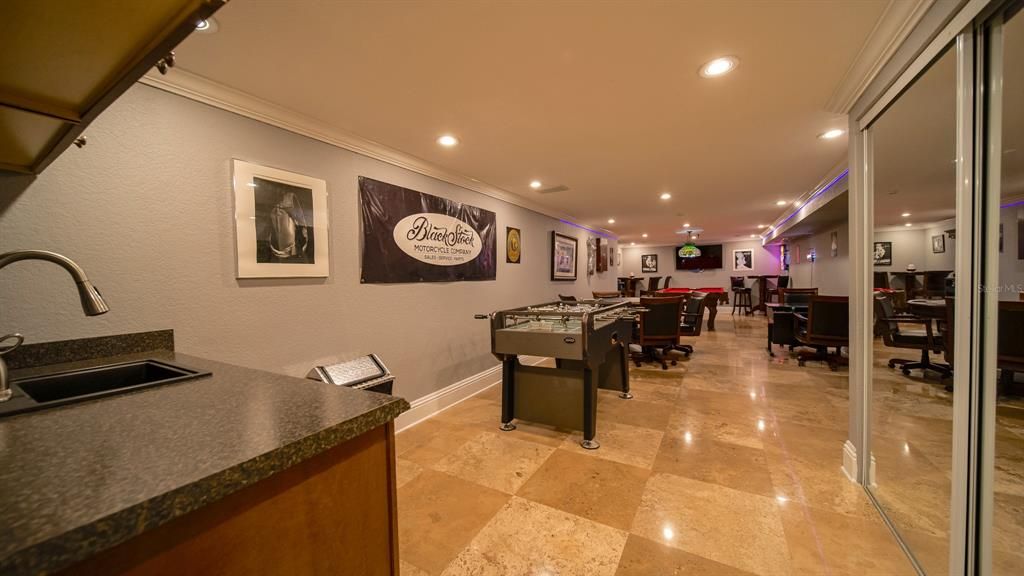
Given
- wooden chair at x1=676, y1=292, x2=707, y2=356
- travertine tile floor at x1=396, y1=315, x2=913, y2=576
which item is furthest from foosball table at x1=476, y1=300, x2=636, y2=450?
wooden chair at x1=676, y1=292, x2=707, y2=356

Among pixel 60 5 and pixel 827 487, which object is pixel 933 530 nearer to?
pixel 827 487

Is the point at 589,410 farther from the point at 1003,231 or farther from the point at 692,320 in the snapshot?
the point at 692,320

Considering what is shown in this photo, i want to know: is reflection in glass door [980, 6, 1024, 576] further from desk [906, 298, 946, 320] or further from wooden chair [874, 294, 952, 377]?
wooden chair [874, 294, 952, 377]

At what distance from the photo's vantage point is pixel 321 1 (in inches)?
55.6

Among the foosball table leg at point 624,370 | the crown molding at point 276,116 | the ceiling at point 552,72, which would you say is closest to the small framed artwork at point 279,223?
the crown molding at point 276,116

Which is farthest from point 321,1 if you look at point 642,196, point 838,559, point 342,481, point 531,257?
point 642,196

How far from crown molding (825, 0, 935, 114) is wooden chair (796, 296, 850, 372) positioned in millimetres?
3039

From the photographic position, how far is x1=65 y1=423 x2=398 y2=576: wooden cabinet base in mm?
539

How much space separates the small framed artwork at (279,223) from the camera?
6.79ft

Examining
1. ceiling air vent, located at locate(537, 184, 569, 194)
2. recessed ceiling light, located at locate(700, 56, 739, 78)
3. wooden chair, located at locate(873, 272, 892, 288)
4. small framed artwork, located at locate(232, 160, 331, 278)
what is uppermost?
ceiling air vent, located at locate(537, 184, 569, 194)

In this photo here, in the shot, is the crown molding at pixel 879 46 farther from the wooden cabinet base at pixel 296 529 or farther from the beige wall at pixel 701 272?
the beige wall at pixel 701 272

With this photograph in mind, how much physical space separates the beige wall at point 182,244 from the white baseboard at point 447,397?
27cm

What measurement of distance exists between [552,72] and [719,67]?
873mm

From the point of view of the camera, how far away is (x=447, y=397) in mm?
3545
